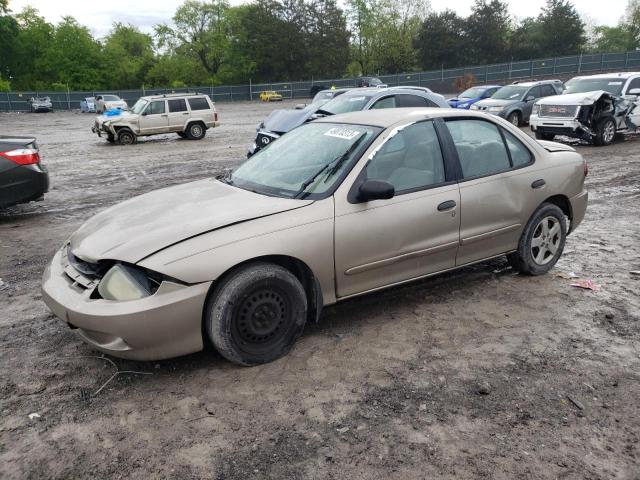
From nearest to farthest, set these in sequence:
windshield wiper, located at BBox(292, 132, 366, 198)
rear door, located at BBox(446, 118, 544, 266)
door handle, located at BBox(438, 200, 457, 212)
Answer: windshield wiper, located at BBox(292, 132, 366, 198) < door handle, located at BBox(438, 200, 457, 212) < rear door, located at BBox(446, 118, 544, 266)

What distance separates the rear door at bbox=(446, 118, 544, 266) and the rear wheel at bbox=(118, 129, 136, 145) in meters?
16.8

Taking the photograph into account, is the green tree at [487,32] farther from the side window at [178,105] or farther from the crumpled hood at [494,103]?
the side window at [178,105]

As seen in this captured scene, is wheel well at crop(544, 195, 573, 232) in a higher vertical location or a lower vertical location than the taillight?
lower

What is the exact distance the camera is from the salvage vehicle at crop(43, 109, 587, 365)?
329cm

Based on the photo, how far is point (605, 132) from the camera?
14.2 metres

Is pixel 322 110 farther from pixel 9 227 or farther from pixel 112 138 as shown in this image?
pixel 112 138

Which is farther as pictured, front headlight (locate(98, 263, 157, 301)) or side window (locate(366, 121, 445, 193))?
side window (locate(366, 121, 445, 193))

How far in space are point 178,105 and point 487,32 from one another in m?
63.9

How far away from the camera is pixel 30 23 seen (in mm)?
83062

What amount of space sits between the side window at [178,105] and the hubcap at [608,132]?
14.2 meters

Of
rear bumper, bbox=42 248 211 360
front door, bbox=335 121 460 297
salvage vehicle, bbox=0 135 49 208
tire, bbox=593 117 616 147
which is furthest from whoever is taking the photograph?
tire, bbox=593 117 616 147

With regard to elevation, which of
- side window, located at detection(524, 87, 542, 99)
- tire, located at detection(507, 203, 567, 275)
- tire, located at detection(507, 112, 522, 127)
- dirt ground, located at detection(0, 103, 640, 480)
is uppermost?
side window, located at detection(524, 87, 542, 99)

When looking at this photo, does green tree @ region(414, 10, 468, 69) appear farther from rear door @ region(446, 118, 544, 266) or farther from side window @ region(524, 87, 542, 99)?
rear door @ region(446, 118, 544, 266)

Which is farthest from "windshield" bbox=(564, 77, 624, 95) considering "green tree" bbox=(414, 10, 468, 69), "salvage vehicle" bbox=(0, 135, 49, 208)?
"green tree" bbox=(414, 10, 468, 69)
